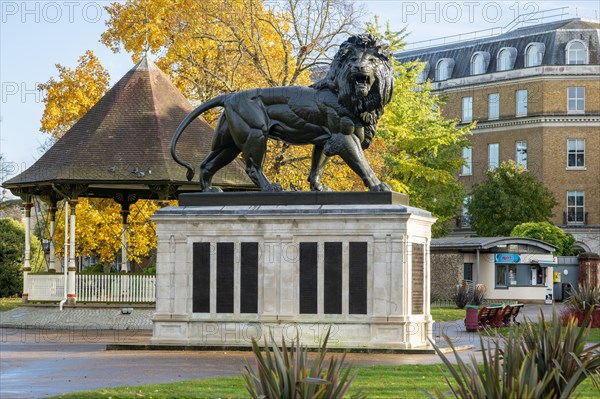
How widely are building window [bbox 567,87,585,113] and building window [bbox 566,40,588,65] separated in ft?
6.59

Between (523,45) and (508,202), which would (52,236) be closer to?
(508,202)

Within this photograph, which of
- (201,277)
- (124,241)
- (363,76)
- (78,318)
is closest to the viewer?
(363,76)

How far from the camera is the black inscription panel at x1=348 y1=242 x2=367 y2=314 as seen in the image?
21391 millimetres

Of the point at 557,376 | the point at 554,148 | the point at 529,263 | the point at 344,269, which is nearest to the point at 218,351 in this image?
the point at 344,269

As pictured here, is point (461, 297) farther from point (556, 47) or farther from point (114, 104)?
point (556, 47)

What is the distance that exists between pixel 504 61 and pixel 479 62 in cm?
239

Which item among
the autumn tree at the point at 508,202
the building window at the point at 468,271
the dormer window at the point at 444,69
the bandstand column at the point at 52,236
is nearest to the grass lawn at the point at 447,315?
the bandstand column at the point at 52,236

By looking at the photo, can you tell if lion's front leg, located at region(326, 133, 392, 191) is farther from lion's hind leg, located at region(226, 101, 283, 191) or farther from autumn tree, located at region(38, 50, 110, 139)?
autumn tree, located at region(38, 50, 110, 139)

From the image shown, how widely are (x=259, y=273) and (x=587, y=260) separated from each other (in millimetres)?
33586

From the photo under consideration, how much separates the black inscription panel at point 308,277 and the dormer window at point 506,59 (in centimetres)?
6444

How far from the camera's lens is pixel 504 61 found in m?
84.1

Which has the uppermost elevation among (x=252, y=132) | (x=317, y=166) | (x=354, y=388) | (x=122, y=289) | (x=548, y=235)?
(x=252, y=132)

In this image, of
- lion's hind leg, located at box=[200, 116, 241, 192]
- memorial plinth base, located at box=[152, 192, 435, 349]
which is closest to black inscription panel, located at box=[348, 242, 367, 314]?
memorial plinth base, located at box=[152, 192, 435, 349]

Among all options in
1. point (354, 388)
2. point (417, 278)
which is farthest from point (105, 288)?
point (354, 388)
